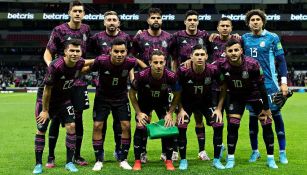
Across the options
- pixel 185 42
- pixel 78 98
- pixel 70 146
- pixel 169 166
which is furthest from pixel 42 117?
pixel 185 42

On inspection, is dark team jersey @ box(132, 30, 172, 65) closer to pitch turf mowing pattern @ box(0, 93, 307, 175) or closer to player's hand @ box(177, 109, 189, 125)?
player's hand @ box(177, 109, 189, 125)

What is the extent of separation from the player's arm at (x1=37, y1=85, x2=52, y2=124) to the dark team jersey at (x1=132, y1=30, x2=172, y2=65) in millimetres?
2036

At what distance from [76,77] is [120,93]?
808mm

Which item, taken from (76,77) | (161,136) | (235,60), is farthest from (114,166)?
(235,60)

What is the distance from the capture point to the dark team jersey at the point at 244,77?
748 centimetres

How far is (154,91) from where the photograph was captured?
306 inches

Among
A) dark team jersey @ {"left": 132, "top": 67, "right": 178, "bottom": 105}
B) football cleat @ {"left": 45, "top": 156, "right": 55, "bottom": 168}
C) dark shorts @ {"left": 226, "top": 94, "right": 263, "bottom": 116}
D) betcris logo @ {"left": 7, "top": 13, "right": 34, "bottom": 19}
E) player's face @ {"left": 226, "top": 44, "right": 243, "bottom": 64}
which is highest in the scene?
betcris logo @ {"left": 7, "top": 13, "right": 34, "bottom": 19}

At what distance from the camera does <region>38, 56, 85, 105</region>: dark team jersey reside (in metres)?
7.18

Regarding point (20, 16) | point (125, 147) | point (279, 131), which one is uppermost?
point (20, 16)

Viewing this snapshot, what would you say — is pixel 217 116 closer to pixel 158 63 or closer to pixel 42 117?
pixel 158 63

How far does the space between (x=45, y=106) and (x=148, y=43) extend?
2.26 meters

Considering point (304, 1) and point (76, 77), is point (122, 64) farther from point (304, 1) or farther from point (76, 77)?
point (304, 1)

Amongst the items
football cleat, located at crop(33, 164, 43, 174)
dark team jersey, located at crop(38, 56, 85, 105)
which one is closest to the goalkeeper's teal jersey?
dark team jersey, located at crop(38, 56, 85, 105)

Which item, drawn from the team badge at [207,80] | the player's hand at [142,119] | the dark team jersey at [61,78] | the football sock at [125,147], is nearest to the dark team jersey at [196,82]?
the team badge at [207,80]
